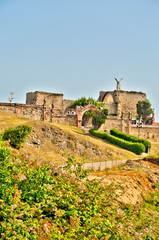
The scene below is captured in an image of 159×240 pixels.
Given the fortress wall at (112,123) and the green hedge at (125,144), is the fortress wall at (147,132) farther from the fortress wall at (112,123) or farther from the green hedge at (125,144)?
the green hedge at (125,144)

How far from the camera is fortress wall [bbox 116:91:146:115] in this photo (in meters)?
70.9

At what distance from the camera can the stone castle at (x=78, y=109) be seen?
43656 mm

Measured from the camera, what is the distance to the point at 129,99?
72.2m

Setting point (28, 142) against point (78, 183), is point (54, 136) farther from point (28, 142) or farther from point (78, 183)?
point (78, 183)

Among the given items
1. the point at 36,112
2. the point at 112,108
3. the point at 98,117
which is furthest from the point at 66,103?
the point at 36,112

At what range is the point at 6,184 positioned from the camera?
26.8ft

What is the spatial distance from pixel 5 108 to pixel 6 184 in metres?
34.4

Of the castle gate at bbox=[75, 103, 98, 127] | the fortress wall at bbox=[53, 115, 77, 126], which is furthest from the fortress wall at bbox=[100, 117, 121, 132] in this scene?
the fortress wall at bbox=[53, 115, 77, 126]

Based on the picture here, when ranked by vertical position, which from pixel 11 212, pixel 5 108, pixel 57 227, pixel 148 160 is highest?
pixel 5 108

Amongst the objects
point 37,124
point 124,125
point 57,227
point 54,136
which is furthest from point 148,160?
point 57,227

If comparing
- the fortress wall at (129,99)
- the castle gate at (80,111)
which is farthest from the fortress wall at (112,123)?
the fortress wall at (129,99)

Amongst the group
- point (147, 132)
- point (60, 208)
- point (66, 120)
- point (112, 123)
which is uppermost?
point (66, 120)

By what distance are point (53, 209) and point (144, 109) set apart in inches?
2471

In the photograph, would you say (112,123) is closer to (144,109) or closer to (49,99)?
(49,99)
